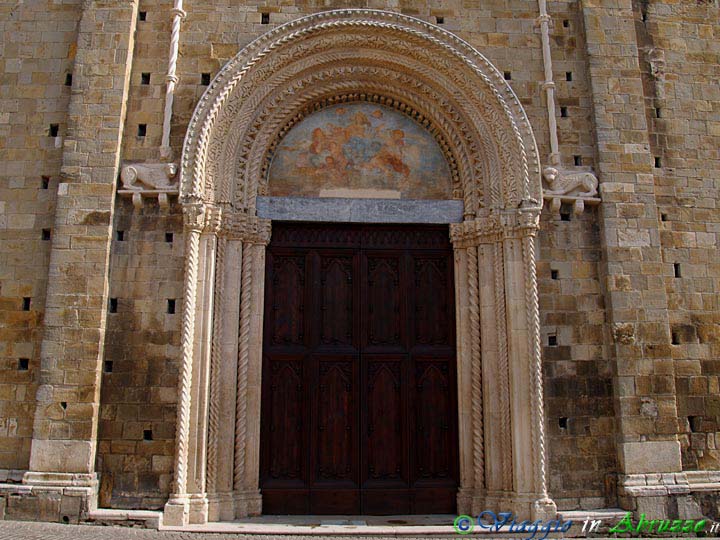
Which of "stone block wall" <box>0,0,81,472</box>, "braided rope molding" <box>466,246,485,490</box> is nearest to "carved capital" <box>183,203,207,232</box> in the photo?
"stone block wall" <box>0,0,81,472</box>

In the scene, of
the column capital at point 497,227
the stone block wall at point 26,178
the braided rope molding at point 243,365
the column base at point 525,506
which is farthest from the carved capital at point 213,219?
the column base at point 525,506

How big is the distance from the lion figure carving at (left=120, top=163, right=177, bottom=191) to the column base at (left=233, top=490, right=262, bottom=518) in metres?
3.83

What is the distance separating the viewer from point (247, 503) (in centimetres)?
782

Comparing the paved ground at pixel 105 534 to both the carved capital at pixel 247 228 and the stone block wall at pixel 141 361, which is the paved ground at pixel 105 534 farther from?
the carved capital at pixel 247 228

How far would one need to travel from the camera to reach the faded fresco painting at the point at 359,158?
349 inches

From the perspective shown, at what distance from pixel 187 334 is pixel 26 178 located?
120 inches

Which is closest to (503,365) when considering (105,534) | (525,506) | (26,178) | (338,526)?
(525,506)

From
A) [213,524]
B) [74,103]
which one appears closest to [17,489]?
[213,524]

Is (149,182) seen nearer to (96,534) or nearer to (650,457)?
(96,534)

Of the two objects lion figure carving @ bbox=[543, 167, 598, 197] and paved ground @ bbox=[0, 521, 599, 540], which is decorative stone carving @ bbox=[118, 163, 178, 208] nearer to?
paved ground @ bbox=[0, 521, 599, 540]

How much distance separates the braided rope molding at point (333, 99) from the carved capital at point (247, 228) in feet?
0.78

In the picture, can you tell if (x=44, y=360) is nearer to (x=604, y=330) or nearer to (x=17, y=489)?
(x=17, y=489)

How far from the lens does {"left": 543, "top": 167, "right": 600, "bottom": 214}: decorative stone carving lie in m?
8.48

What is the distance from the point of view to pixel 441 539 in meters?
6.95
